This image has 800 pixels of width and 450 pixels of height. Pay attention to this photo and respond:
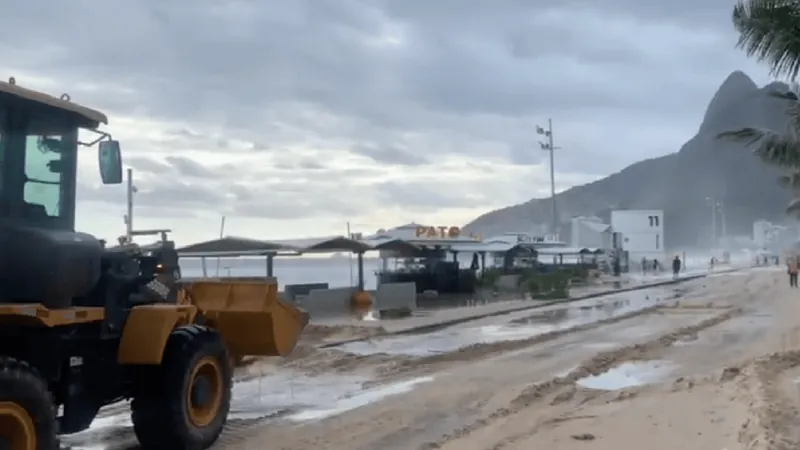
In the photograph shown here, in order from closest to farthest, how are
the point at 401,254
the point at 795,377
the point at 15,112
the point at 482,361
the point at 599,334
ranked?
the point at 15,112
the point at 795,377
the point at 482,361
the point at 599,334
the point at 401,254

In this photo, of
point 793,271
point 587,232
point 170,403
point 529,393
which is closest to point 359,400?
point 529,393

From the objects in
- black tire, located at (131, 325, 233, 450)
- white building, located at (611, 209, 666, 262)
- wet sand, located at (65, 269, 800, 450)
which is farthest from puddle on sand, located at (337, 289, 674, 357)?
white building, located at (611, 209, 666, 262)

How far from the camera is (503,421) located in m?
10.7

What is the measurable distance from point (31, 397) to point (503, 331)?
682 inches

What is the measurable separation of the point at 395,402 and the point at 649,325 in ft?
44.9

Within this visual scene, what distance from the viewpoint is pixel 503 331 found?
23.4 m

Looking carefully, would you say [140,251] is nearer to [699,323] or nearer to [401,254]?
[699,323]

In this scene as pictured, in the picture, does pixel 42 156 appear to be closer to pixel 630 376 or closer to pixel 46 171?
pixel 46 171

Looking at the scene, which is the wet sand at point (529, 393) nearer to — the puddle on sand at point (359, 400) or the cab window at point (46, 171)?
the puddle on sand at point (359, 400)

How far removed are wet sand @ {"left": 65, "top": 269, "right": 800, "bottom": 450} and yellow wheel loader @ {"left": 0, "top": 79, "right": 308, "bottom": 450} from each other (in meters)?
0.98

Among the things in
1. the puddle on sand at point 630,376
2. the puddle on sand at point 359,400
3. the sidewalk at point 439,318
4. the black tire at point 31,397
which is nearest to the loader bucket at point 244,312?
the puddle on sand at point 359,400

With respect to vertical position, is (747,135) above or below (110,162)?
above

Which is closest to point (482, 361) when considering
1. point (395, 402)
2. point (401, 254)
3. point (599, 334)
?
point (395, 402)

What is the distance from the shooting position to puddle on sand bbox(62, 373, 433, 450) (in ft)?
34.2
